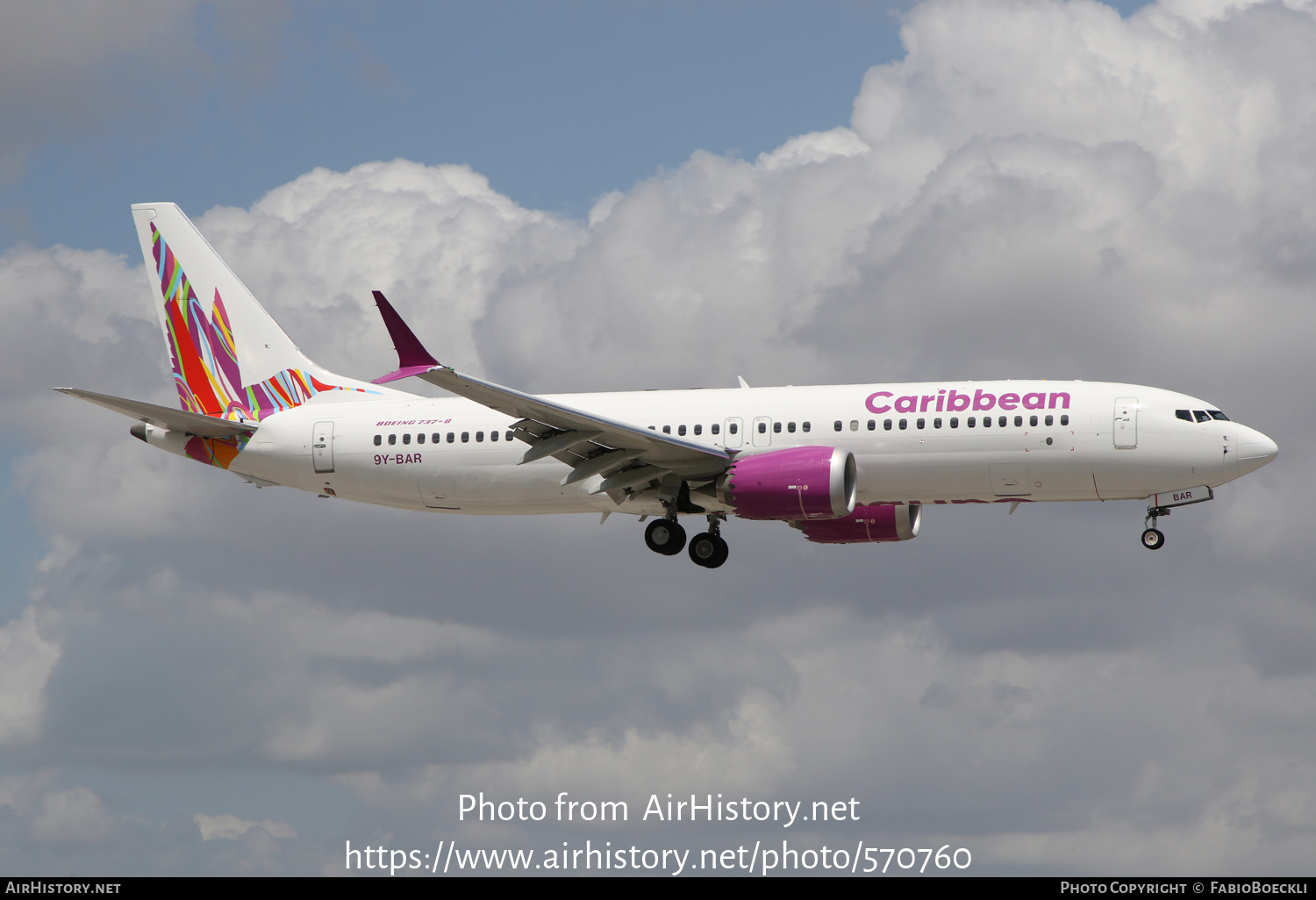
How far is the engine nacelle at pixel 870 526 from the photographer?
54.9 metres

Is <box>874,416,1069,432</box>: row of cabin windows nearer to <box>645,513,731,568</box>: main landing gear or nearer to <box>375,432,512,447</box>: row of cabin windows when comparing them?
<box>645,513,731,568</box>: main landing gear

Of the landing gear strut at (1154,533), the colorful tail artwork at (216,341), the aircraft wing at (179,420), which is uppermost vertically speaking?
the colorful tail artwork at (216,341)

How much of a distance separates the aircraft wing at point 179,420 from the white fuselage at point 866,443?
113 centimetres

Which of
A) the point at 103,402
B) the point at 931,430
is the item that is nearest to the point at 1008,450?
the point at 931,430

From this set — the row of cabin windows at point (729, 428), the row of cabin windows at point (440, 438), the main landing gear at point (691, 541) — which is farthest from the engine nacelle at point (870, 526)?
the row of cabin windows at point (440, 438)

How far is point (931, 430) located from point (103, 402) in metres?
25.3

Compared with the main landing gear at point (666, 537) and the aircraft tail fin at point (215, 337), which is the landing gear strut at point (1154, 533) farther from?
the aircraft tail fin at point (215, 337)

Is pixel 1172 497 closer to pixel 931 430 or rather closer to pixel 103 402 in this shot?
pixel 931 430

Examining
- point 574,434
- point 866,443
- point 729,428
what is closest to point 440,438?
point 574,434

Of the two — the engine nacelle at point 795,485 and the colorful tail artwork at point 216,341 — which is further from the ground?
the colorful tail artwork at point 216,341

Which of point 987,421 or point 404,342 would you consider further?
point 987,421

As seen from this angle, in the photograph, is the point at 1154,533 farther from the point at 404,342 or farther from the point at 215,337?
the point at 215,337

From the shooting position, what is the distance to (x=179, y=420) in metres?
52.2

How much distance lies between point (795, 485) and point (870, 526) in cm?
1015
